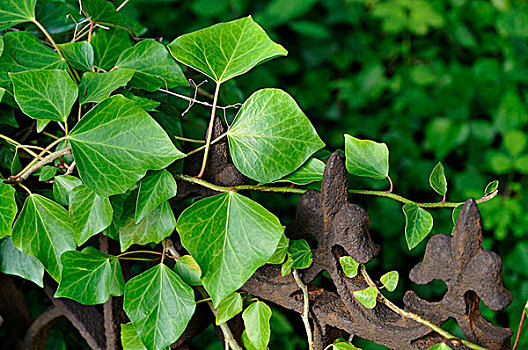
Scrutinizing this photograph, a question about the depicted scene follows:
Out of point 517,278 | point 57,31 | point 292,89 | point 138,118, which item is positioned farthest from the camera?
point 292,89

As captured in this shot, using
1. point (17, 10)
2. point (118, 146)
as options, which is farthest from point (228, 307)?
point (17, 10)

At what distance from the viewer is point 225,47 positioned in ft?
1.17

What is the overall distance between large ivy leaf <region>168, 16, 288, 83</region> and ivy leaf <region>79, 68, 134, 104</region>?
5 cm

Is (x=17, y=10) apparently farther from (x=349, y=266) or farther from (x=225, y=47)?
(x=349, y=266)

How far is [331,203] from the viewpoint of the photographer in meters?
0.34

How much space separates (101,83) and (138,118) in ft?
0.18

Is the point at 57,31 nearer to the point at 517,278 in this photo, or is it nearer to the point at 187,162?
the point at 187,162

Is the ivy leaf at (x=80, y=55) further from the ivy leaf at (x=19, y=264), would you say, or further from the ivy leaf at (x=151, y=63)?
the ivy leaf at (x=19, y=264)

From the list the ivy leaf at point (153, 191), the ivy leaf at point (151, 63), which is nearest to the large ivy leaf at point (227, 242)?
the ivy leaf at point (153, 191)

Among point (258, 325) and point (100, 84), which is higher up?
point (100, 84)

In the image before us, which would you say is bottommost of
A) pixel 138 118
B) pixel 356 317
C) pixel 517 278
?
pixel 517 278

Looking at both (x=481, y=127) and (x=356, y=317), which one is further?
(x=481, y=127)

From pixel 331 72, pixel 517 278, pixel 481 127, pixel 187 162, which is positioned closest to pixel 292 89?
pixel 331 72

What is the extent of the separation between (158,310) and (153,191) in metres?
0.08
